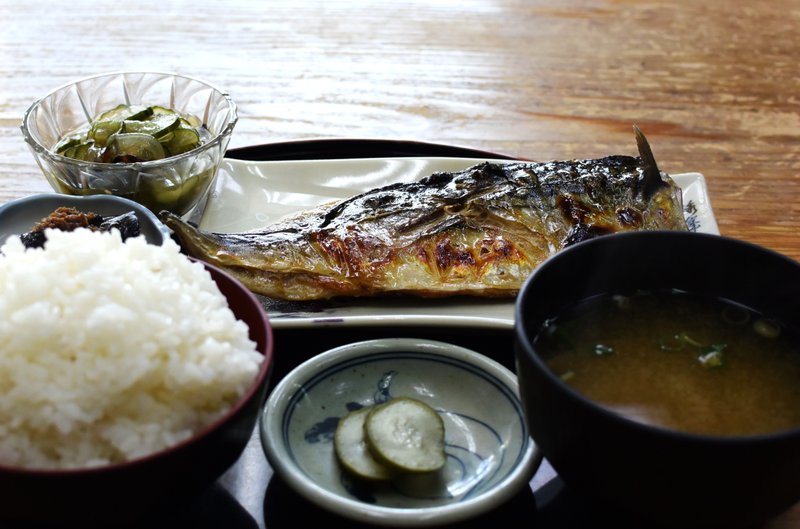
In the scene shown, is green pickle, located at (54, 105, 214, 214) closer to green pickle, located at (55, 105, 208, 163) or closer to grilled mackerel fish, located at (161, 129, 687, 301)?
green pickle, located at (55, 105, 208, 163)

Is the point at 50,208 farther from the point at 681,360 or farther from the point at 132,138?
the point at 681,360

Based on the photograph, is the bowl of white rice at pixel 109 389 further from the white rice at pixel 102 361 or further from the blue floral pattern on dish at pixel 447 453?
the blue floral pattern on dish at pixel 447 453

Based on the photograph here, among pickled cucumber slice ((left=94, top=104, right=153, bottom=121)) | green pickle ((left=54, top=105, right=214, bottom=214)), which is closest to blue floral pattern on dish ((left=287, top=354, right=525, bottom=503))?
green pickle ((left=54, top=105, right=214, bottom=214))

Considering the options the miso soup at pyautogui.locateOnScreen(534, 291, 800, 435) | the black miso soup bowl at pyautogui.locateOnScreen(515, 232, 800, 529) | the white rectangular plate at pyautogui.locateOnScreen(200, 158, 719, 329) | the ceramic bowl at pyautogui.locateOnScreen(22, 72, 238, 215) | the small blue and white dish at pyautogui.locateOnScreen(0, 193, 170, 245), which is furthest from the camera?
the white rectangular plate at pyautogui.locateOnScreen(200, 158, 719, 329)

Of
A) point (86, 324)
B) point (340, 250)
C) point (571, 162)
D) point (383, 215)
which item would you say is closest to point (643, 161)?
point (571, 162)

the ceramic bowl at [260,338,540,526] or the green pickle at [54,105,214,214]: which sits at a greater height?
the green pickle at [54,105,214,214]

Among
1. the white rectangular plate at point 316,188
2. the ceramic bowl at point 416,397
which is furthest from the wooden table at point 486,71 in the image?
the ceramic bowl at point 416,397

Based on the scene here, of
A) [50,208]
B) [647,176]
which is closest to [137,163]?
[50,208]
